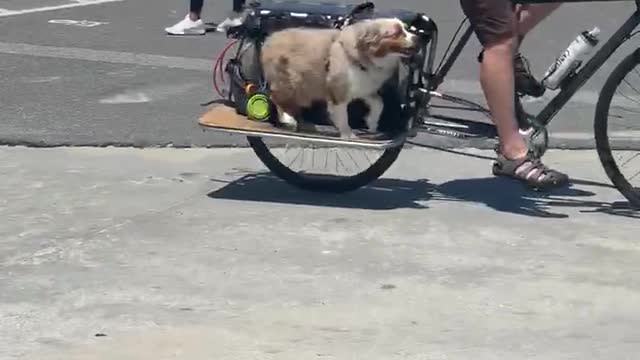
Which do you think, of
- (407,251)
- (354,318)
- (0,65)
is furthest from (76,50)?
(354,318)

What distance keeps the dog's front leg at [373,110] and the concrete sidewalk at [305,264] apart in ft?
1.44

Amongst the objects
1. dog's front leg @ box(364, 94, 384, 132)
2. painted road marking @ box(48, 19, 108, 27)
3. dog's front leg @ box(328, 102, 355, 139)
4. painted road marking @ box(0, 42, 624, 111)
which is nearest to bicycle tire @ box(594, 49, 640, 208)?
dog's front leg @ box(364, 94, 384, 132)

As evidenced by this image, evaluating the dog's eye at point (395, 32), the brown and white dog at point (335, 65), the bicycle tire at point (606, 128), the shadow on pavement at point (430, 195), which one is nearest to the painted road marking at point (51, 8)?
the shadow on pavement at point (430, 195)

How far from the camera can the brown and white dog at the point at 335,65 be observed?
6.38m

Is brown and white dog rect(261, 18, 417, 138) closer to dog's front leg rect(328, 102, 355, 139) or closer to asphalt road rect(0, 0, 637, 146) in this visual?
dog's front leg rect(328, 102, 355, 139)

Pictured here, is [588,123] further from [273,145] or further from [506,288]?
[506,288]

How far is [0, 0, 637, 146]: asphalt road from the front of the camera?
27.5 feet

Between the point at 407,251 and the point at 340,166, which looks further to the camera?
the point at 340,166

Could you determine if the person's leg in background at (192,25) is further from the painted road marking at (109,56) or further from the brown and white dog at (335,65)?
the brown and white dog at (335,65)

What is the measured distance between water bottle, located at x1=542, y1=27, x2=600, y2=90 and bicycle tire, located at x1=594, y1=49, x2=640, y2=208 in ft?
0.56

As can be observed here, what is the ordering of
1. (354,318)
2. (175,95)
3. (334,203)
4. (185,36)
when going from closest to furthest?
1. (354,318)
2. (334,203)
3. (175,95)
4. (185,36)

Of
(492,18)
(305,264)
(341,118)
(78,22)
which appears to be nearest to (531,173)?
(492,18)

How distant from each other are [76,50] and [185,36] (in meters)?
1.10

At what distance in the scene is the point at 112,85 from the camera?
948 centimetres
